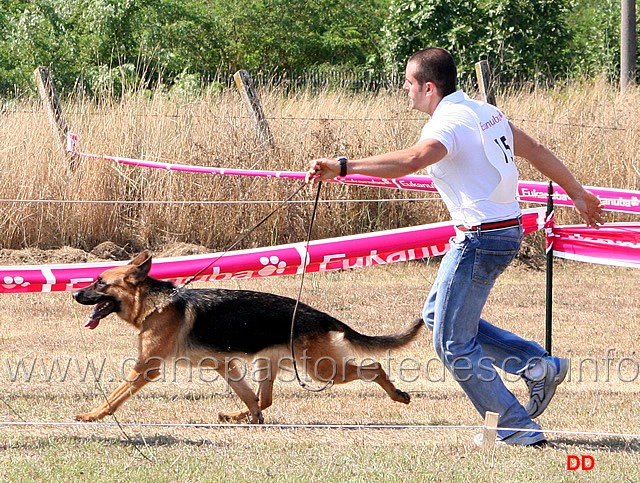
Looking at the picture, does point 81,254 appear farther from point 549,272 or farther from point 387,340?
point 549,272

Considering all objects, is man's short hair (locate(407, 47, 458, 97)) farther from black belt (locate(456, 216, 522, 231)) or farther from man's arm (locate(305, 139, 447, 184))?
black belt (locate(456, 216, 522, 231))

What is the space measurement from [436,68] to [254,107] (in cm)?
767

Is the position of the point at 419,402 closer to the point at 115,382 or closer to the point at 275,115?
the point at 115,382

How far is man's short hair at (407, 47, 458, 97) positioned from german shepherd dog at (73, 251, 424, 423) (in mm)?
1700

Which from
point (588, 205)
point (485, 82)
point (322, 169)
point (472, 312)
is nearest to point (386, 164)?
point (322, 169)

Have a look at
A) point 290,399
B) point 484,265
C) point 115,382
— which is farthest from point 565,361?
point 115,382

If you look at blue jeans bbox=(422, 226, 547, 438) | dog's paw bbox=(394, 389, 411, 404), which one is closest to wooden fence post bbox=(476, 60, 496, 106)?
dog's paw bbox=(394, 389, 411, 404)

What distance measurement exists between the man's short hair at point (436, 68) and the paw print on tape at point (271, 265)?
1.86 m

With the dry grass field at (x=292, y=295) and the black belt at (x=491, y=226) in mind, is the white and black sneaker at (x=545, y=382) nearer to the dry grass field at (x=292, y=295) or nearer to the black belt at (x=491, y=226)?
the dry grass field at (x=292, y=295)

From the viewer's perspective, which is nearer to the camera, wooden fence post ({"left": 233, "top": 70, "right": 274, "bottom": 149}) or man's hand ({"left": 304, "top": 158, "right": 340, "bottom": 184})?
man's hand ({"left": 304, "top": 158, "right": 340, "bottom": 184})

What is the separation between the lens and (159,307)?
201 inches

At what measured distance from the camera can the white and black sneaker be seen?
4492 mm

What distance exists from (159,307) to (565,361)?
2311mm

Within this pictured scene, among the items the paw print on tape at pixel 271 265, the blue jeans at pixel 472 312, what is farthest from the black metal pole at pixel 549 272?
the paw print on tape at pixel 271 265
